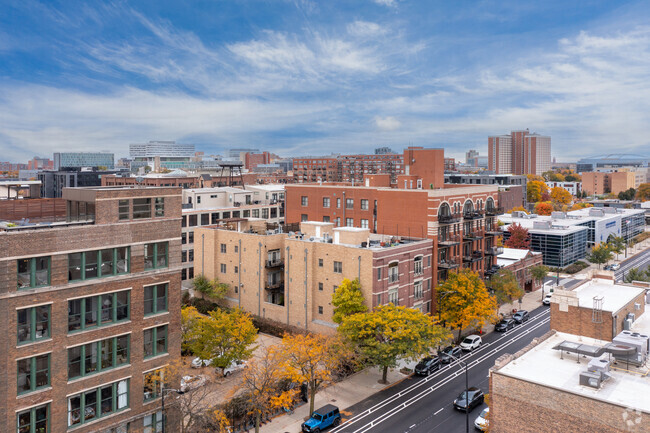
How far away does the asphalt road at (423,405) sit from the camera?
126 ft

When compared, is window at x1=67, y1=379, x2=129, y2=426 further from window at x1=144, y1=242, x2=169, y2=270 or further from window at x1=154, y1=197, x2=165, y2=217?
window at x1=154, y1=197, x2=165, y2=217

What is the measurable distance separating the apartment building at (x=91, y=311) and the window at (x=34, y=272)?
56mm

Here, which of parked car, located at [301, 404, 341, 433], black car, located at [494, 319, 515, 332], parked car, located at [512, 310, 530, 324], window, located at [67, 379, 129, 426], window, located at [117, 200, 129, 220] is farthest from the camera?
parked car, located at [512, 310, 530, 324]

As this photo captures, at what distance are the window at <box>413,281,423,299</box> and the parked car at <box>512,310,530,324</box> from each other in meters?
17.9

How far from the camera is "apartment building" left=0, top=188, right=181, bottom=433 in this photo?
87.8 feet

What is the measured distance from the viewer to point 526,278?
278 feet

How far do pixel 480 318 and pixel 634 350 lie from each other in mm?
28356

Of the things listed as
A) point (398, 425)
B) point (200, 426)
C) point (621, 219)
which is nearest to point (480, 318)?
point (398, 425)

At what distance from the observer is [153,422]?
1284 inches

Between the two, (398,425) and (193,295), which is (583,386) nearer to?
(398,425)

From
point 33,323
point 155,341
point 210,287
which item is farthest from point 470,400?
point 210,287

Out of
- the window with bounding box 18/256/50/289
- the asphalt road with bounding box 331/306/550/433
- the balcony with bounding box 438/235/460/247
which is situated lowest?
the asphalt road with bounding box 331/306/550/433

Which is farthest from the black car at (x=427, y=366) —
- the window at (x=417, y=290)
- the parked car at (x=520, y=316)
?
the parked car at (x=520, y=316)

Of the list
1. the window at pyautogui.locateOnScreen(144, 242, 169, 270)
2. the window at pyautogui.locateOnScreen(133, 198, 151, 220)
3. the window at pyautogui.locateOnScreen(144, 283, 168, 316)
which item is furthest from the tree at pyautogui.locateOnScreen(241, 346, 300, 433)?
the window at pyautogui.locateOnScreen(133, 198, 151, 220)
